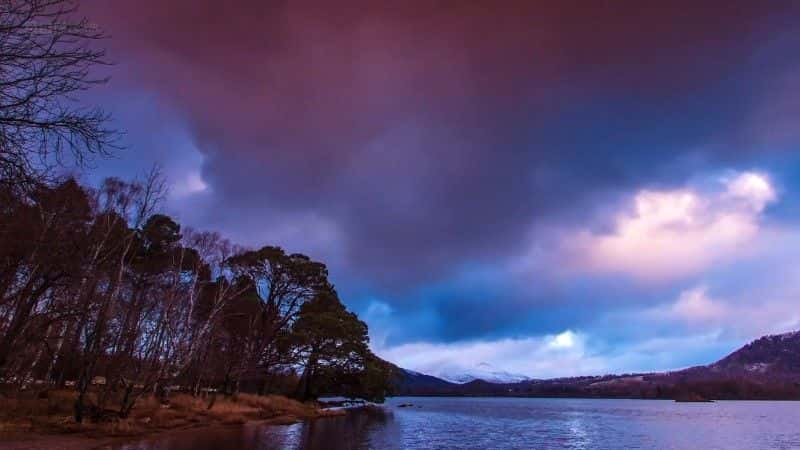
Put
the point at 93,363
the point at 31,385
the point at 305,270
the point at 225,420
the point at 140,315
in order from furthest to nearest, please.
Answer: the point at 305,270 < the point at 225,420 < the point at 140,315 < the point at 31,385 < the point at 93,363

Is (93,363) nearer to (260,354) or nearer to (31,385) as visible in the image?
(31,385)

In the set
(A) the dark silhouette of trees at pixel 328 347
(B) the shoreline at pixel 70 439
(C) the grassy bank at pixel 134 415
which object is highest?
(A) the dark silhouette of trees at pixel 328 347

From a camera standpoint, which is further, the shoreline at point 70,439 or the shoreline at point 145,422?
the shoreline at point 145,422

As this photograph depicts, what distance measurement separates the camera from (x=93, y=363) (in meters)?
32.0

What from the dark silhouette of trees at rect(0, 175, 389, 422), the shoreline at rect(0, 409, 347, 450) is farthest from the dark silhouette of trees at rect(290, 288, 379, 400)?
the shoreline at rect(0, 409, 347, 450)

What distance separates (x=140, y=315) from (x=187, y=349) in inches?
249

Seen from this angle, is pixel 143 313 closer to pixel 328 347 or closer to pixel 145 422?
pixel 145 422

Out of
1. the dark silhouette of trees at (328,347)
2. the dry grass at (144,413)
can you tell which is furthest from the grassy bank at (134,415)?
the dark silhouette of trees at (328,347)

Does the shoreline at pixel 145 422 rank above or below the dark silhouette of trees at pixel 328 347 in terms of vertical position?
below

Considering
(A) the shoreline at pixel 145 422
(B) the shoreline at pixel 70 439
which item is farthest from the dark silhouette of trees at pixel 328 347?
(B) the shoreline at pixel 70 439

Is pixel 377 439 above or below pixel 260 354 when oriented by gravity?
below

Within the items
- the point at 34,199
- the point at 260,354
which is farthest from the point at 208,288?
the point at 34,199

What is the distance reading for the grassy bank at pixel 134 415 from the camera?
97.3 ft

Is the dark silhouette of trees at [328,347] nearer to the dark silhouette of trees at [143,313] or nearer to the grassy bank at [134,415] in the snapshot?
the dark silhouette of trees at [143,313]
